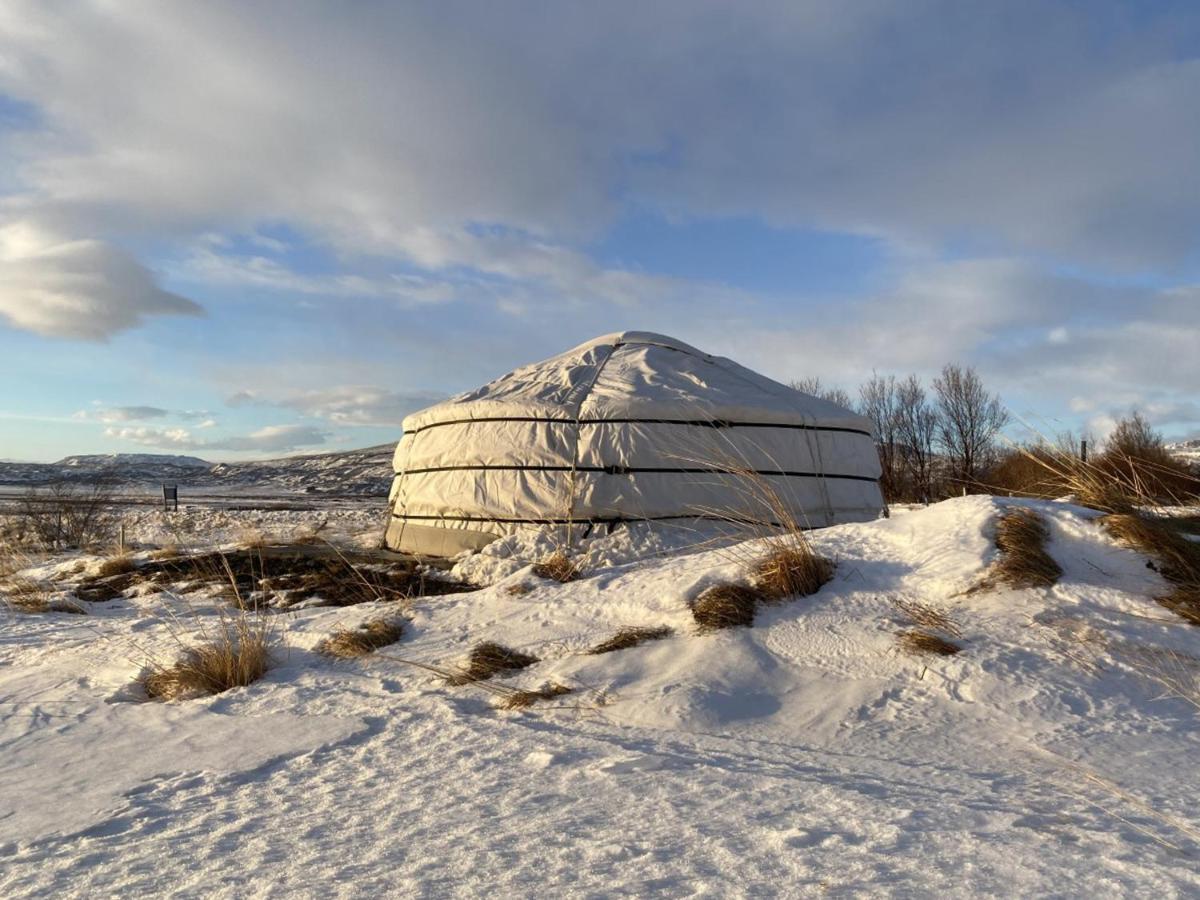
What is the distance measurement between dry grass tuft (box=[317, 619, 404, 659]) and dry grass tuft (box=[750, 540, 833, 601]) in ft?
5.47

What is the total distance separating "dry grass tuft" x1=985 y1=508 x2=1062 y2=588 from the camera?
304 centimetres

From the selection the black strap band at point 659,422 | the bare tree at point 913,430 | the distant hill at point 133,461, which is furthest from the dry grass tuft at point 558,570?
the distant hill at point 133,461

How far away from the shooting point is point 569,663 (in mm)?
3107

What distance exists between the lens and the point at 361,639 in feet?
11.9

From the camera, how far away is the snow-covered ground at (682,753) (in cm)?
147

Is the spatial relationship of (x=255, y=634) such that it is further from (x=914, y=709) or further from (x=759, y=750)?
(x=914, y=709)

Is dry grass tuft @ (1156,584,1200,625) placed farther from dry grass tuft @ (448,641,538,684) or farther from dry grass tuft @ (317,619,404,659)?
dry grass tuft @ (317,619,404,659)

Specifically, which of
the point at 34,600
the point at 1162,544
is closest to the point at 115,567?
the point at 34,600

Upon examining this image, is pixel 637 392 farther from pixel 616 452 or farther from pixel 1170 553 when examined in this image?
pixel 1170 553

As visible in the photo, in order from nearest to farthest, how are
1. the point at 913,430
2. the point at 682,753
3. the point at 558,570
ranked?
the point at 682,753 < the point at 558,570 < the point at 913,430

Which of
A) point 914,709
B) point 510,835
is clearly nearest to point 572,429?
point 914,709

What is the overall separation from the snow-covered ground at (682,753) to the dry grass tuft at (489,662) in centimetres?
9

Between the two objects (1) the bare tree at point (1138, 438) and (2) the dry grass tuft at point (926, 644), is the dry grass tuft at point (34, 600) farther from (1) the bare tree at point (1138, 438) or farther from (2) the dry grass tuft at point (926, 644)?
(1) the bare tree at point (1138, 438)

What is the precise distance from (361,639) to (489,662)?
0.76 m
